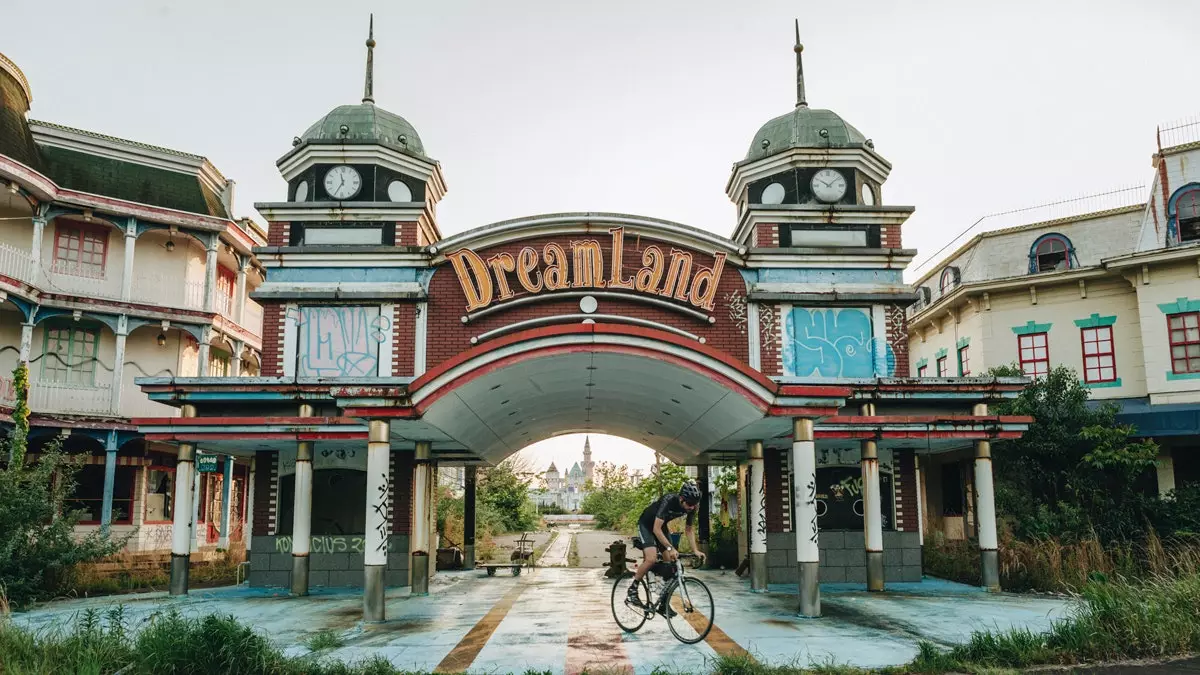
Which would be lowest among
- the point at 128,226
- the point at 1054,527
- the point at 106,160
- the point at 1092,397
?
the point at 1054,527

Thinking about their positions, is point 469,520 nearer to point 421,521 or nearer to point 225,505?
point 421,521

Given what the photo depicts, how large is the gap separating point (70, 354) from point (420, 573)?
1486 centimetres

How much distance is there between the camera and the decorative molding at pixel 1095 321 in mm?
24266

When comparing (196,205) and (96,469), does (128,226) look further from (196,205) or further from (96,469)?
(96,469)

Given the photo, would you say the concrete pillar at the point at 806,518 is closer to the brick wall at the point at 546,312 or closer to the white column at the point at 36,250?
the brick wall at the point at 546,312

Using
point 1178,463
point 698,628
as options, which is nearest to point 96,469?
point 698,628

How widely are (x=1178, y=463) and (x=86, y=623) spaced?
24838 millimetres

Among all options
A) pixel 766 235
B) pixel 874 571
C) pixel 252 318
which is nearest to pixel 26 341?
pixel 252 318

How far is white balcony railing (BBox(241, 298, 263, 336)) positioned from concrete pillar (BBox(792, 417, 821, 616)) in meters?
23.0

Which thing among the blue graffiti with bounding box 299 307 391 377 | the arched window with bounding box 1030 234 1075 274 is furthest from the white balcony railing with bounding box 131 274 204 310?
the arched window with bounding box 1030 234 1075 274

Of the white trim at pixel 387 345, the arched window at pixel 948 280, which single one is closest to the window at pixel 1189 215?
the arched window at pixel 948 280

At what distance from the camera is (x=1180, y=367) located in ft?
74.6

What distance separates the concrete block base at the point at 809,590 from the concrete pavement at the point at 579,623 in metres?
0.28

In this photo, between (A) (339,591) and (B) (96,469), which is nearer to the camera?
(A) (339,591)
